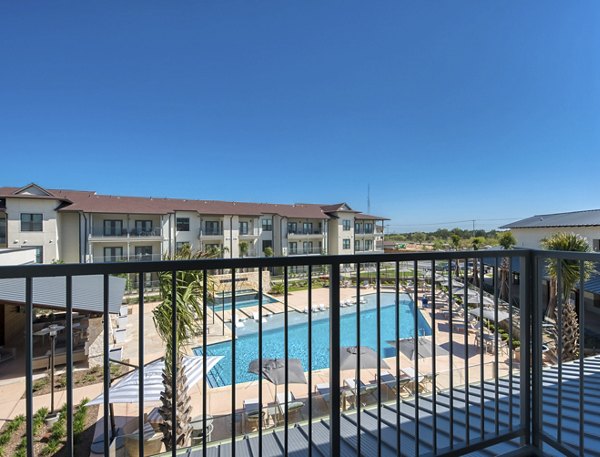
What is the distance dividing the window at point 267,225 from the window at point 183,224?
21.4 feet

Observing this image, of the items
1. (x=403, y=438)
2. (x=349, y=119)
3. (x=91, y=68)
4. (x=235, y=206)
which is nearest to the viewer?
(x=403, y=438)

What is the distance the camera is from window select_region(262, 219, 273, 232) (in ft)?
84.6

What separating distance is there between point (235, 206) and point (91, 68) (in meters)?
16.0

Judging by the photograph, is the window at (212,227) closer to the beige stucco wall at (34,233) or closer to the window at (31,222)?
the beige stucco wall at (34,233)

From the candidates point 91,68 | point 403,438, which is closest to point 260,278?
point 403,438

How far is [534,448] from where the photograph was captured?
1688mm

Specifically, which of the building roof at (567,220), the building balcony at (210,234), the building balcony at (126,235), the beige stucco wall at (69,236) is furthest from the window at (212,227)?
the building roof at (567,220)

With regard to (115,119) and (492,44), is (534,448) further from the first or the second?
(115,119)

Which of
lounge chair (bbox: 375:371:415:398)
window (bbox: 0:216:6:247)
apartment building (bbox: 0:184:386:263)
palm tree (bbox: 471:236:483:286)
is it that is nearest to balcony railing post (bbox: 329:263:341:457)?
palm tree (bbox: 471:236:483:286)

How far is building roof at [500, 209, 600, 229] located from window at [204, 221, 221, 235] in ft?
79.0

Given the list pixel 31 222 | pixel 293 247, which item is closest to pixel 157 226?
pixel 31 222

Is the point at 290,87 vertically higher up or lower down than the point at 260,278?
higher up

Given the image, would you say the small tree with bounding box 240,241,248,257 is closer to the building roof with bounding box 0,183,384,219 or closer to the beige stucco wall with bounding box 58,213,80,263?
the building roof with bounding box 0,183,384,219

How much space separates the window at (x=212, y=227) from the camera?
912 inches
